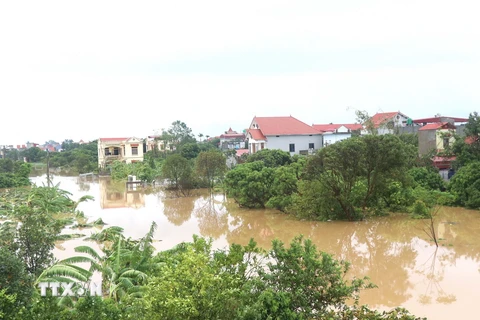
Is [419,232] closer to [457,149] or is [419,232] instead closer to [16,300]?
[457,149]

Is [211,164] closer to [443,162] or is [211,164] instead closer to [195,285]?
[443,162]

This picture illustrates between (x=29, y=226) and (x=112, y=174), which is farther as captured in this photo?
(x=112, y=174)

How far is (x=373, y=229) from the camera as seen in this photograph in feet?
57.0

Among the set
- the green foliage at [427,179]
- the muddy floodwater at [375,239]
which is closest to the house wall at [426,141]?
the green foliage at [427,179]

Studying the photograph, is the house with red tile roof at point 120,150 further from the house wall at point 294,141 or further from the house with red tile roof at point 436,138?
the house with red tile roof at point 436,138

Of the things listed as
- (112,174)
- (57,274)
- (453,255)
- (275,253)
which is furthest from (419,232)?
(112,174)

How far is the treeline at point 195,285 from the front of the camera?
5.72 meters

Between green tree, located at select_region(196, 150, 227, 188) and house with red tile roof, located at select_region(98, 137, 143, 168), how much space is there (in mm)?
20596

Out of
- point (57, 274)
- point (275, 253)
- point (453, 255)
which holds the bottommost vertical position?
point (453, 255)

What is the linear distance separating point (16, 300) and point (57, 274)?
3.22 m

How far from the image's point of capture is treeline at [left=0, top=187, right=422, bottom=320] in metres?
5.72

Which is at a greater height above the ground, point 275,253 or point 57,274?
point 275,253

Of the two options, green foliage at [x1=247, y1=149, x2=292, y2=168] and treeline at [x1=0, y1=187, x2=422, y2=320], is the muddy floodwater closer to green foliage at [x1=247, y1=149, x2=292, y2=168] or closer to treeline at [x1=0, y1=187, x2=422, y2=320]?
treeline at [x1=0, y1=187, x2=422, y2=320]

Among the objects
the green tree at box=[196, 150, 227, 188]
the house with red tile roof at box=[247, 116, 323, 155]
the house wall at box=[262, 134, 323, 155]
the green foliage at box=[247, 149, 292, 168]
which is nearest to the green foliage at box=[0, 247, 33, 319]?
the green foliage at box=[247, 149, 292, 168]
